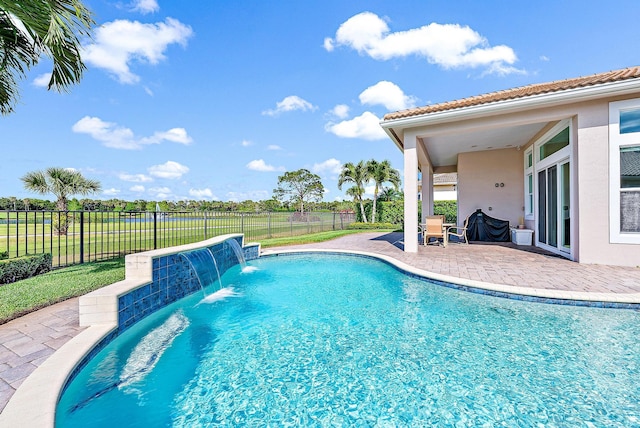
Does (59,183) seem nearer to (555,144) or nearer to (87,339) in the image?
(87,339)

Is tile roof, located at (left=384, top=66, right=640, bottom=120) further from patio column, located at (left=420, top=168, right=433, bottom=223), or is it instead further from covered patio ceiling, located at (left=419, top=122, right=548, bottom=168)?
patio column, located at (left=420, top=168, right=433, bottom=223)

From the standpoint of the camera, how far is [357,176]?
89.1 ft

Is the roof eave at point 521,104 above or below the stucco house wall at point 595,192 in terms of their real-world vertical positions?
above

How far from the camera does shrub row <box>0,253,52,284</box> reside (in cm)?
527

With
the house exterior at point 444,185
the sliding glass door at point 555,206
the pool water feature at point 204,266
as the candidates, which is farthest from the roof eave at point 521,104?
the house exterior at point 444,185

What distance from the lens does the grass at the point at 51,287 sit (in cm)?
393

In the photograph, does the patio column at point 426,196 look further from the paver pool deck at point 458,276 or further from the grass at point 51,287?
the grass at point 51,287

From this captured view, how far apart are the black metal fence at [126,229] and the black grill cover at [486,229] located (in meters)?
9.54

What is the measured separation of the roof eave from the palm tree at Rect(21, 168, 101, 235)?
22.7 m

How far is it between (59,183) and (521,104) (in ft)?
87.2

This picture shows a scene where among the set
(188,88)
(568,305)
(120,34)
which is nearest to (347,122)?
(188,88)

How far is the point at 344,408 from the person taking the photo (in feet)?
7.93

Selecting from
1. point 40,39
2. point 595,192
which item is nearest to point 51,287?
point 40,39

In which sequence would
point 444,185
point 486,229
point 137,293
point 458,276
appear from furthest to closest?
1. point 444,185
2. point 486,229
3. point 458,276
4. point 137,293
